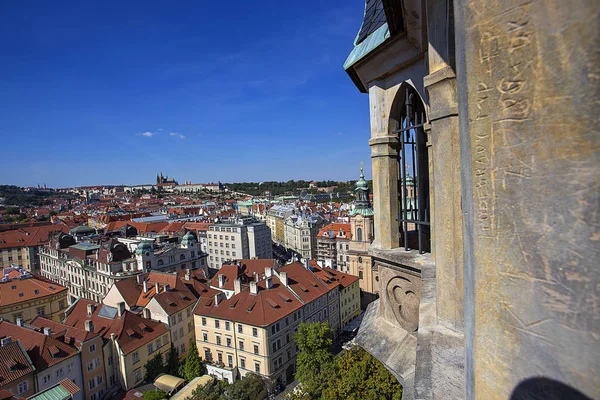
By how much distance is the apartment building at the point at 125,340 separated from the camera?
2688 centimetres

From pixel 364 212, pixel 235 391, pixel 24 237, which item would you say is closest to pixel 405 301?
pixel 235 391

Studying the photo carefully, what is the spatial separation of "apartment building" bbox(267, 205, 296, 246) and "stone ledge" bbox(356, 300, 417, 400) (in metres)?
84.1

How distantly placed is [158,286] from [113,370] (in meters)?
8.23

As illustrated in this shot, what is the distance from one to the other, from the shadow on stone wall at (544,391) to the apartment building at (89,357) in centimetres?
2980

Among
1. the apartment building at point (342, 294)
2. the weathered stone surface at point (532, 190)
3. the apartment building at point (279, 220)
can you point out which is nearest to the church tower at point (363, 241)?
the apartment building at point (342, 294)

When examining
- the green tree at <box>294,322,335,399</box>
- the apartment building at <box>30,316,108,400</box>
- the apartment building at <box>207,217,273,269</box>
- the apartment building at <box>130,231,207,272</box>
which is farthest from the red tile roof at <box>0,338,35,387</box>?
the apartment building at <box>207,217,273,269</box>

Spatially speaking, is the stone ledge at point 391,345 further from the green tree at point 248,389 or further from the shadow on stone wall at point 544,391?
the green tree at point 248,389

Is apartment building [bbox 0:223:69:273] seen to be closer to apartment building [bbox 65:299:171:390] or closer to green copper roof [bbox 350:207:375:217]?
apartment building [bbox 65:299:171:390]

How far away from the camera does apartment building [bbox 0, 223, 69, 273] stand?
217 feet

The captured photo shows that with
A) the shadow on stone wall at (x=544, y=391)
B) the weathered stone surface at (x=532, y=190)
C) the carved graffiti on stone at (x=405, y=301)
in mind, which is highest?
the weathered stone surface at (x=532, y=190)

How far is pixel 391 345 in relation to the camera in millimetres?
5945

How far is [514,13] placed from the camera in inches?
76.1

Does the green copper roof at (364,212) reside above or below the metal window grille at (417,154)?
below

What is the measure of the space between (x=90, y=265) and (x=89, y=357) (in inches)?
1046
